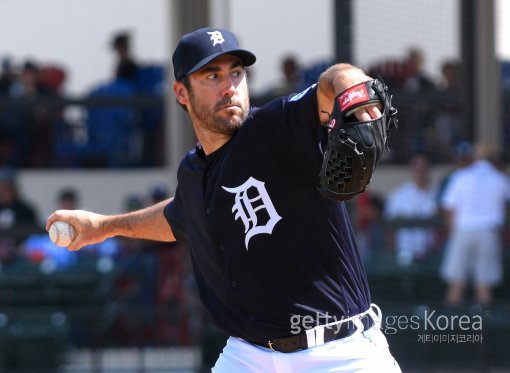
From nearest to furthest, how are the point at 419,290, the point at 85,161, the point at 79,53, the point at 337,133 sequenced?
1. the point at 337,133
2. the point at 419,290
3. the point at 85,161
4. the point at 79,53

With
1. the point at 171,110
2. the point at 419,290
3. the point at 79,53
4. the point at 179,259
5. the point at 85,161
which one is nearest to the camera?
the point at 419,290

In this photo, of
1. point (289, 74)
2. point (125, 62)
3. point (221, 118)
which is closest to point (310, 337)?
point (221, 118)

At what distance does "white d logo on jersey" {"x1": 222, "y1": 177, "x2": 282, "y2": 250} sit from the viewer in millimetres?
3740

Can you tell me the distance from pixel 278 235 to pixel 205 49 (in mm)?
682

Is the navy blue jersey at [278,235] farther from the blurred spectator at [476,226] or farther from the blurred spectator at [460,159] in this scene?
the blurred spectator at [460,159]

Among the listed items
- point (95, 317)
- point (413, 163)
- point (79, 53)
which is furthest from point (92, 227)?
point (79, 53)

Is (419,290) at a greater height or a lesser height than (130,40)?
lesser

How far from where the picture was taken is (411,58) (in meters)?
9.12

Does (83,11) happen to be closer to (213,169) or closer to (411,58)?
(411,58)

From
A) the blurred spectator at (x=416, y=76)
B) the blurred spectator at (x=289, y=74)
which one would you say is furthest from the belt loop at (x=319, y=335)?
the blurred spectator at (x=289, y=74)

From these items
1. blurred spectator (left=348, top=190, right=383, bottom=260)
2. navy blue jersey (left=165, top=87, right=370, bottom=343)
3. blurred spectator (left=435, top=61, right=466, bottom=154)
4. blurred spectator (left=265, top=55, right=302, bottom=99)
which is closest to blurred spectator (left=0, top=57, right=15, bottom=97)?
blurred spectator (left=265, top=55, right=302, bottom=99)

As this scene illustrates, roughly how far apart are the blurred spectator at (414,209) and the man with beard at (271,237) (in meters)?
5.28

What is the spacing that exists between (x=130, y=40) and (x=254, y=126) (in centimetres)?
957

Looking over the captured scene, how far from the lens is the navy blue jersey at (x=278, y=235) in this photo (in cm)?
371
